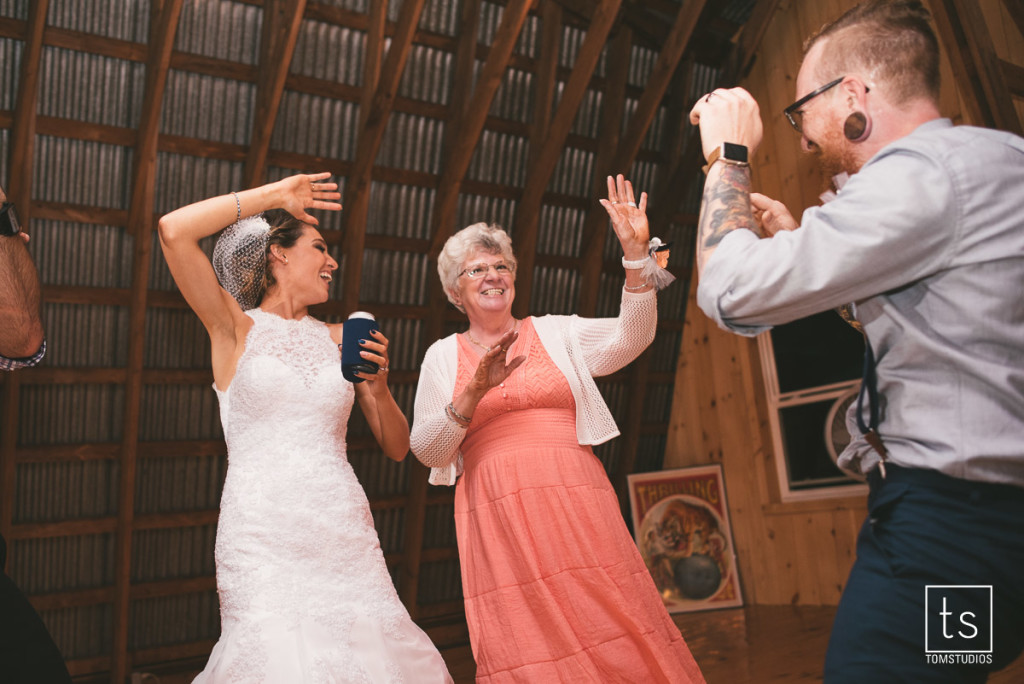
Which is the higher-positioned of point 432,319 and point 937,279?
point 432,319

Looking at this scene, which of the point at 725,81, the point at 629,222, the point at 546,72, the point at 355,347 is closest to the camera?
the point at 355,347

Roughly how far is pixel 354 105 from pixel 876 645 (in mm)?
6193

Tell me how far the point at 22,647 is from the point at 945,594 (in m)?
1.72

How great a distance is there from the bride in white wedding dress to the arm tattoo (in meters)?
1.17

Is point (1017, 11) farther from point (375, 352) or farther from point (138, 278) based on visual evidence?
point (138, 278)

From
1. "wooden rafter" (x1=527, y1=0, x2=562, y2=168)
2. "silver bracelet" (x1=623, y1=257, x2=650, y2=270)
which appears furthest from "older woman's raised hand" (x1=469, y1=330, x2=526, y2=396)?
"wooden rafter" (x1=527, y1=0, x2=562, y2=168)

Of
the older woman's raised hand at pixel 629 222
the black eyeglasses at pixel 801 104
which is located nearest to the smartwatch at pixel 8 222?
the older woman's raised hand at pixel 629 222

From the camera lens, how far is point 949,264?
1135 millimetres

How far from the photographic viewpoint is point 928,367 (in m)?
1.15

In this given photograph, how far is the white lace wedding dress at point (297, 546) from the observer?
85.0 inches

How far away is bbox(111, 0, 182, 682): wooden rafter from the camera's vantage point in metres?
5.54

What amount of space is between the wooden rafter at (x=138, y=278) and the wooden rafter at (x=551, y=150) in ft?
9.24

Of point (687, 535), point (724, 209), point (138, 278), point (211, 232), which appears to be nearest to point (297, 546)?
point (211, 232)

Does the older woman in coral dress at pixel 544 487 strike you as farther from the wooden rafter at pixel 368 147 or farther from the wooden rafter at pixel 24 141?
the wooden rafter at pixel 24 141
